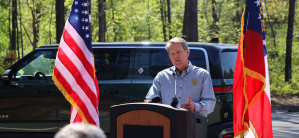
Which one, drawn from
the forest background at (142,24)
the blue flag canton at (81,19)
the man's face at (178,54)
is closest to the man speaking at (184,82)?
the man's face at (178,54)

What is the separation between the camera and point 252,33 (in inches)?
143

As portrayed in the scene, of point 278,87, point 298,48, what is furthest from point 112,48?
point 298,48

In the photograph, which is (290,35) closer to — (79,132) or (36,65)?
(36,65)

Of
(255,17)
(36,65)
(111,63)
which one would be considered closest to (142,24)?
(36,65)

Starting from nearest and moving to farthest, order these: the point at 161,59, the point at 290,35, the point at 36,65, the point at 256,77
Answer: the point at 256,77 → the point at 161,59 → the point at 36,65 → the point at 290,35

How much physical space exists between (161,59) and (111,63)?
2.90 ft

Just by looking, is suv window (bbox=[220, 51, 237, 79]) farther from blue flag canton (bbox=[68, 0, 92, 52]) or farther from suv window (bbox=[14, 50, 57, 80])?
suv window (bbox=[14, 50, 57, 80])

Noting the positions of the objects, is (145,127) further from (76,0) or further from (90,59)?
(76,0)

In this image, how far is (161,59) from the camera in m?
5.19

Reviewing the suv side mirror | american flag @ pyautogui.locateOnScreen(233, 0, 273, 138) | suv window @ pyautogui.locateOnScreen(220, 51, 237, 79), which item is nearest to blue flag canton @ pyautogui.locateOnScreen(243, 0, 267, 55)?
american flag @ pyautogui.locateOnScreen(233, 0, 273, 138)

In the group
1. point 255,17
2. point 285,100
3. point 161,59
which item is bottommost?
point 285,100

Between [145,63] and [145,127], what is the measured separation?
285 cm

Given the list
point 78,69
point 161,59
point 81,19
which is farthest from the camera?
point 161,59

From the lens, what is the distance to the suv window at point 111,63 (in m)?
5.27
